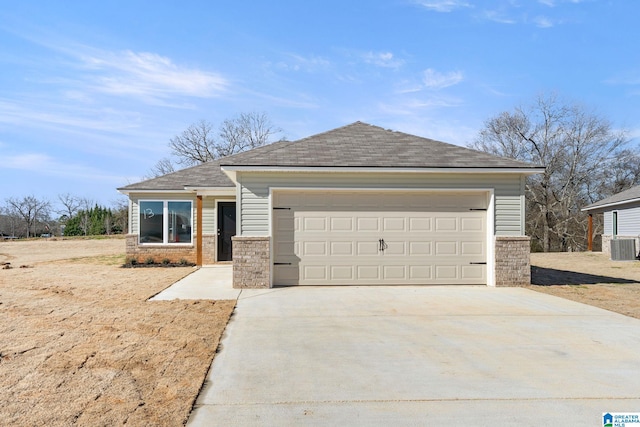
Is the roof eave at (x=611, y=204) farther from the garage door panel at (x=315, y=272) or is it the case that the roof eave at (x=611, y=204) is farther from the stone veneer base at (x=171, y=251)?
the stone veneer base at (x=171, y=251)

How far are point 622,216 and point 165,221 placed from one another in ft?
80.6

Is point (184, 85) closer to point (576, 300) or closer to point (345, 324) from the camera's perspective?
point (345, 324)

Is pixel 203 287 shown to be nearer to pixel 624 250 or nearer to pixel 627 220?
pixel 624 250

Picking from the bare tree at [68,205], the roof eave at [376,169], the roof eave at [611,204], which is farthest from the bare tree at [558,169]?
the bare tree at [68,205]

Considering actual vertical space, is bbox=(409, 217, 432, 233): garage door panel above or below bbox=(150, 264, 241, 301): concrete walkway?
above

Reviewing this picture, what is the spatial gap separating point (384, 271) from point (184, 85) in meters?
10.8

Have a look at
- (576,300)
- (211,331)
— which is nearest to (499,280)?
(576,300)

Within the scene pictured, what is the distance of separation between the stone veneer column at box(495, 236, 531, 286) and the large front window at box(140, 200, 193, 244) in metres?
10.8

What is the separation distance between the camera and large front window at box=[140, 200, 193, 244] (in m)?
16.2

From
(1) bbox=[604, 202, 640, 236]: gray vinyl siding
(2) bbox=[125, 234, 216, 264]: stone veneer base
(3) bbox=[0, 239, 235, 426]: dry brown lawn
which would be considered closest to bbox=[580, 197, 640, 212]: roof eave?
(1) bbox=[604, 202, 640, 236]: gray vinyl siding

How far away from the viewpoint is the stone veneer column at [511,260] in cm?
1071

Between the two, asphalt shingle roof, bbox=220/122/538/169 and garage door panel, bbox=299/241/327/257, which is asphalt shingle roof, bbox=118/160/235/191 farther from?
garage door panel, bbox=299/241/327/257

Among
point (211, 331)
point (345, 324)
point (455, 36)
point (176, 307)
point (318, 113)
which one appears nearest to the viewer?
point (211, 331)

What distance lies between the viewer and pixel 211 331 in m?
6.21
